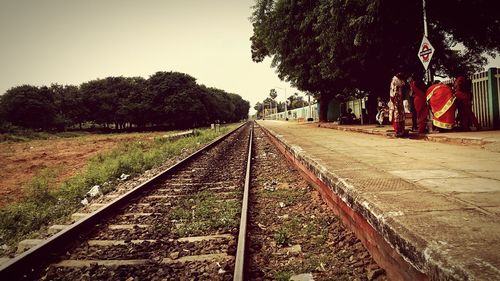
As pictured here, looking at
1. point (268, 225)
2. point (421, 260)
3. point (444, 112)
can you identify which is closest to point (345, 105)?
point (444, 112)

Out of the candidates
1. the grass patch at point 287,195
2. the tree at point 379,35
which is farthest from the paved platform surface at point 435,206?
the tree at point 379,35

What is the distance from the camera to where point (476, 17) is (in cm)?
1181

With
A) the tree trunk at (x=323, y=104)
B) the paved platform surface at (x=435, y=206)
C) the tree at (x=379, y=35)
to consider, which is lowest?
the paved platform surface at (x=435, y=206)

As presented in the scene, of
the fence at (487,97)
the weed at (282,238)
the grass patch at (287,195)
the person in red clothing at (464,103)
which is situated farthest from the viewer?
the fence at (487,97)

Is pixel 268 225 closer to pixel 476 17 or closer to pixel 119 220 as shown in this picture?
pixel 119 220

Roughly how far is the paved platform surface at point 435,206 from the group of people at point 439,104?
4164 millimetres

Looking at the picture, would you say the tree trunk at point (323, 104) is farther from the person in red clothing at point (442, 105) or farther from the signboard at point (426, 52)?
the person in red clothing at point (442, 105)

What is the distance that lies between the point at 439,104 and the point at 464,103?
1.97 feet

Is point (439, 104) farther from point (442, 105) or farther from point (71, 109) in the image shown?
point (71, 109)

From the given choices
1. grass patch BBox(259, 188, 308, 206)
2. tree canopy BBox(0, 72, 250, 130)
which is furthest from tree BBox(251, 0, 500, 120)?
tree canopy BBox(0, 72, 250, 130)

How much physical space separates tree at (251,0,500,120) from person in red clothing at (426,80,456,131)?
3191 mm

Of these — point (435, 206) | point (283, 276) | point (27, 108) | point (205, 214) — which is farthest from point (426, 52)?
point (27, 108)

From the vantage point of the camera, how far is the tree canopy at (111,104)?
5019cm

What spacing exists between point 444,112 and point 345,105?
18861 mm
